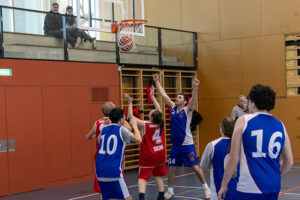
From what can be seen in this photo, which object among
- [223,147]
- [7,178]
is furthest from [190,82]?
[223,147]

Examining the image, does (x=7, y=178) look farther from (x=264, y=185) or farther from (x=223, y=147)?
(x=264, y=185)

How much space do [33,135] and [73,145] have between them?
1.05 metres

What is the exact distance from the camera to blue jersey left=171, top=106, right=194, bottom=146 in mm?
7695

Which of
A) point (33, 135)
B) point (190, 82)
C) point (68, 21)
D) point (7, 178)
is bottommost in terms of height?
point (7, 178)

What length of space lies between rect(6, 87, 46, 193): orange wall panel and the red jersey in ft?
10.0

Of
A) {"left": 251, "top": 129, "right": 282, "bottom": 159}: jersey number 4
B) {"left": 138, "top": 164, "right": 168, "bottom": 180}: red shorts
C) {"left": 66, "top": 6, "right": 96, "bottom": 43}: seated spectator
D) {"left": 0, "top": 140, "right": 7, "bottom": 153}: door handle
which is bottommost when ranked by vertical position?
{"left": 138, "top": 164, "right": 168, "bottom": 180}: red shorts

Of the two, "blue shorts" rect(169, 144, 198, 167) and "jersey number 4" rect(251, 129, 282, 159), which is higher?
"jersey number 4" rect(251, 129, 282, 159)

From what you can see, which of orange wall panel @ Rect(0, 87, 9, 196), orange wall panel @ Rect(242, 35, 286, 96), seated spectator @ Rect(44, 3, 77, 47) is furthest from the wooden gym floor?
seated spectator @ Rect(44, 3, 77, 47)

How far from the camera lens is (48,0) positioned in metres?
14.4

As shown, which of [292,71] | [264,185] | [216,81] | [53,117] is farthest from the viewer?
[216,81]

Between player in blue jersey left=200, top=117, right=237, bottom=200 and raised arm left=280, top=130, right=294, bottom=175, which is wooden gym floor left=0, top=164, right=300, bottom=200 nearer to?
player in blue jersey left=200, top=117, right=237, bottom=200

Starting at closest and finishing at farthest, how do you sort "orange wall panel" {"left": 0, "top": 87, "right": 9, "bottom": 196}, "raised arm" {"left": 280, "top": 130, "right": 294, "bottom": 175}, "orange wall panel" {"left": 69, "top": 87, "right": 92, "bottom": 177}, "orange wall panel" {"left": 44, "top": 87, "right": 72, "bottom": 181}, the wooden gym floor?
"raised arm" {"left": 280, "top": 130, "right": 294, "bottom": 175} < the wooden gym floor < "orange wall panel" {"left": 0, "top": 87, "right": 9, "bottom": 196} < "orange wall panel" {"left": 44, "top": 87, "right": 72, "bottom": 181} < "orange wall panel" {"left": 69, "top": 87, "right": 92, "bottom": 177}

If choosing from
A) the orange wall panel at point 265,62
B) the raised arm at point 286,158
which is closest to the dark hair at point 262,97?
the raised arm at point 286,158

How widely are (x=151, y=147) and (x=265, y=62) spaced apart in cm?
619
